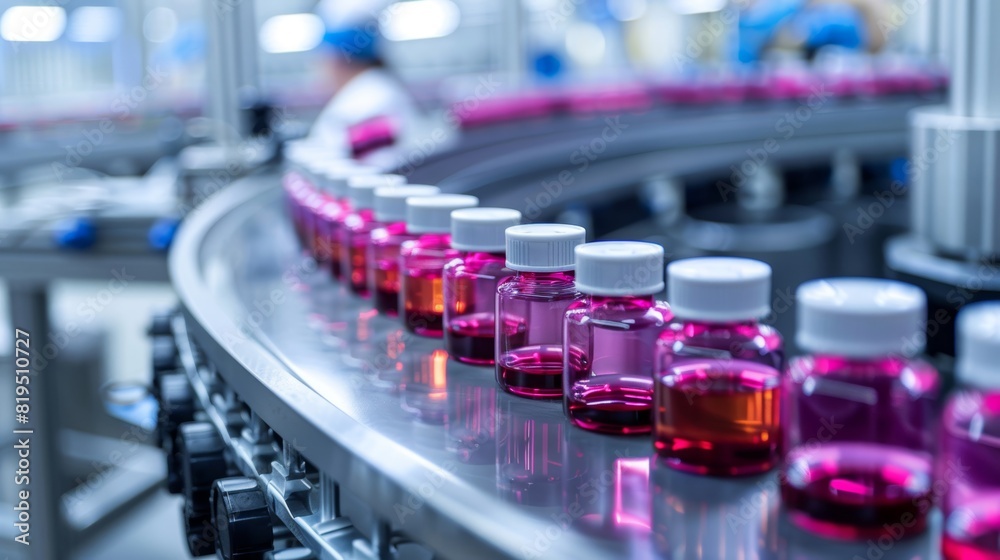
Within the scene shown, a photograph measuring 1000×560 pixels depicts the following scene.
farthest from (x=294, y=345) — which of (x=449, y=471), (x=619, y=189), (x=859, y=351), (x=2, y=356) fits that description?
(x=2, y=356)

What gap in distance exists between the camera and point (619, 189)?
2617mm

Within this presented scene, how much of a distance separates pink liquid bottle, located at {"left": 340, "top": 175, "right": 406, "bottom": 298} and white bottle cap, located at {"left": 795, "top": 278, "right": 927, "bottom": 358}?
65 centimetres

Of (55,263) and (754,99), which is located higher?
(754,99)

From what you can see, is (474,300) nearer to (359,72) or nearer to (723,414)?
(723,414)

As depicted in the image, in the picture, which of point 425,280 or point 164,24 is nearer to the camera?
point 425,280

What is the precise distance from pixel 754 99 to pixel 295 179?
2251mm

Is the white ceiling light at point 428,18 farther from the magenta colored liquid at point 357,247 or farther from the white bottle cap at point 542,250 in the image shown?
the white bottle cap at point 542,250

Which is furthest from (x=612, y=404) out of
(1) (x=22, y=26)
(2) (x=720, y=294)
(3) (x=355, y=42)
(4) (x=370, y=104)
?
(1) (x=22, y=26)

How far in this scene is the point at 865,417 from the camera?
0.51 metres

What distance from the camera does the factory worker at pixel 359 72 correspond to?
281 cm

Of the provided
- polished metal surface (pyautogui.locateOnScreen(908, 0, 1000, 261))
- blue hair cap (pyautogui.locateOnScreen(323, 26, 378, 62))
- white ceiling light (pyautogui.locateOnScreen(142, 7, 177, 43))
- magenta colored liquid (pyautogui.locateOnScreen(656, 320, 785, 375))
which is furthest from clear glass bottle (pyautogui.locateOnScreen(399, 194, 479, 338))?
white ceiling light (pyautogui.locateOnScreen(142, 7, 177, 43))

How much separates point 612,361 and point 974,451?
0.88 feet

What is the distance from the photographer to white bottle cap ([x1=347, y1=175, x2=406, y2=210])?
3.68 feet

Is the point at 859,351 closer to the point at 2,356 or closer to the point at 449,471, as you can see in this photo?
the point at 449,471
